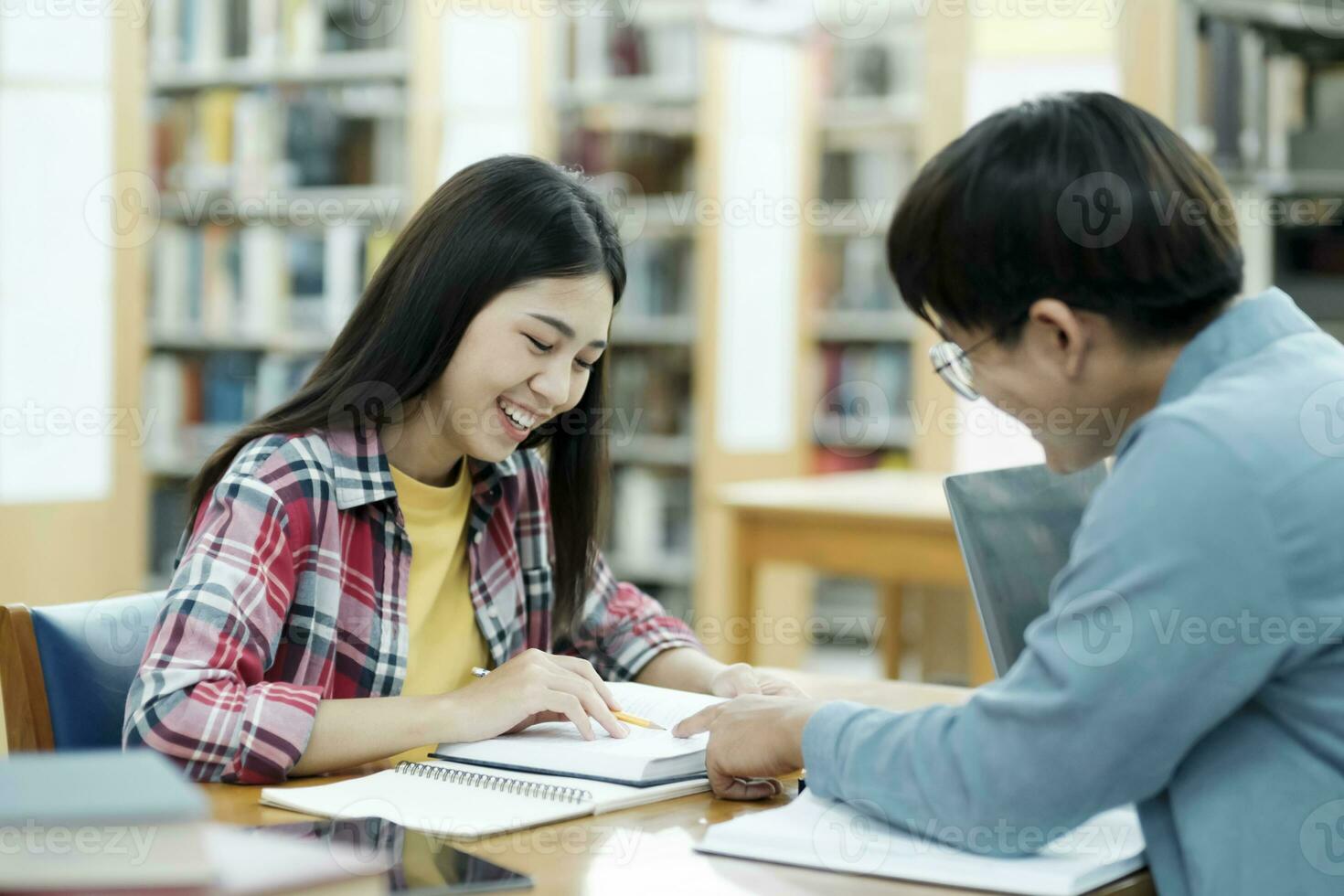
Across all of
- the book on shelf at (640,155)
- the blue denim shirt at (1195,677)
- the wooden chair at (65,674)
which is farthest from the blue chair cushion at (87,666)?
the book on shelf at (640,155)

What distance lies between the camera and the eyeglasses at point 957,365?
105cm

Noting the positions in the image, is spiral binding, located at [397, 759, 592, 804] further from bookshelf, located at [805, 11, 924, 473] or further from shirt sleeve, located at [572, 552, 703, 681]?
bookshelf, located at [805, 11, 924, 473]

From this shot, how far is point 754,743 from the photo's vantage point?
1122mm

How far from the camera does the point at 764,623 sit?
4617 millimetres

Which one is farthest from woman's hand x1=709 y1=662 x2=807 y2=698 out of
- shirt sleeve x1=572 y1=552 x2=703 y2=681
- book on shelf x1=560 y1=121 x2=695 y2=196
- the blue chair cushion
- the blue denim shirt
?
book on shelf x1=560 y1=121 x2=695 y2=196

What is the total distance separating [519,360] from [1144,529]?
2.38 feet

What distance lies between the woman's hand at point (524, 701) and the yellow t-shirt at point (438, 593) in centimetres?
24

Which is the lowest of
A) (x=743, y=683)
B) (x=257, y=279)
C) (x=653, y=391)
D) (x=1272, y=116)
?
(x=743, y=683)

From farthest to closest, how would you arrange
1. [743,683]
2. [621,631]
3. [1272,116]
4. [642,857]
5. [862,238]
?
[862,238], [1272,116], [621,631], [743,683], [642,857]

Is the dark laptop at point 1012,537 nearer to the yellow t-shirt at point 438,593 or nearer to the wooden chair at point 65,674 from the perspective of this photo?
the yellow t-shirt at point 438,593

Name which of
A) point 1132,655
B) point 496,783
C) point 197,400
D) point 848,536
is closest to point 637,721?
point 496,783

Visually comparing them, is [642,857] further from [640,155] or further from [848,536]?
[640,155]

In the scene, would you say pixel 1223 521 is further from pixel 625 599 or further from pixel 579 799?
pixel 625 599

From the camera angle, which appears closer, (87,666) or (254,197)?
(87,666)
